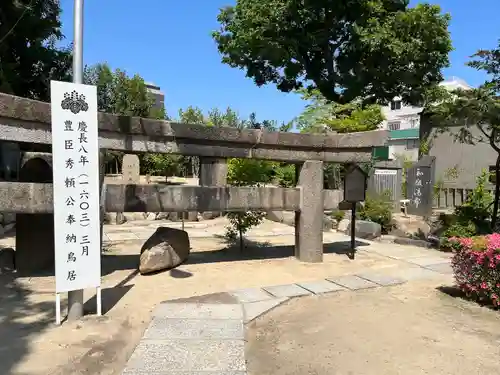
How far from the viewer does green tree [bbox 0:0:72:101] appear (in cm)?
1212

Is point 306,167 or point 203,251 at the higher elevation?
point 306,167

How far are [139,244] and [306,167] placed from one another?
4580 mm

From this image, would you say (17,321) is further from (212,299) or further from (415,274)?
(415,274)

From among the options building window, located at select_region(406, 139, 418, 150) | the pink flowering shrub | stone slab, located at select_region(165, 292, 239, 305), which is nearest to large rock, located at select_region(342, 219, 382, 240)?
the pink flowering shrub

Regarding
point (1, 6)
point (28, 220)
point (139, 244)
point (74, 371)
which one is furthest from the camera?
point (1, 6)

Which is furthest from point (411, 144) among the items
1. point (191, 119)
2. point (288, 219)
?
point (288, 219)

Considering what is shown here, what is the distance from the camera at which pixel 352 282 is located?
21.2 ft

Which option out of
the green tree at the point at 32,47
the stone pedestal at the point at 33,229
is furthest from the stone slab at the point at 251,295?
the green tree at the point at 32,47

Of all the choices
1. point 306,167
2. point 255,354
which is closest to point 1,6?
point 306,167

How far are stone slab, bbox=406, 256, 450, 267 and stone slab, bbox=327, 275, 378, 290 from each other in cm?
205

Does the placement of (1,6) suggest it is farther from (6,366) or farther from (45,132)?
(6,366)

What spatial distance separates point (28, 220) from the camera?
21.8ft

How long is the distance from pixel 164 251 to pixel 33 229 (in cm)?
212

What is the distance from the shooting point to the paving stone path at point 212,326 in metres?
3.50
